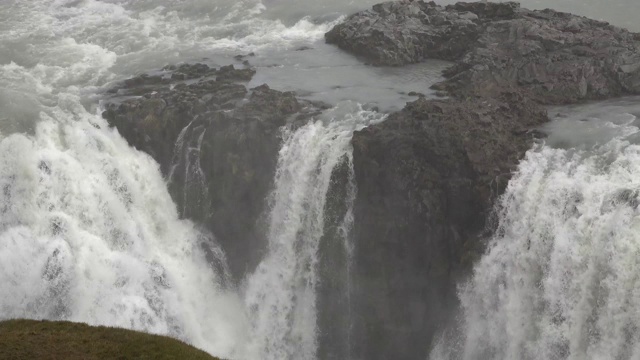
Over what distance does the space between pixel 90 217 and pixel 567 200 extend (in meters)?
17.1

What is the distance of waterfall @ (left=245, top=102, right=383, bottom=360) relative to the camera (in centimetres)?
2600

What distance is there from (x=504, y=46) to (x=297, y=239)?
38.7ft

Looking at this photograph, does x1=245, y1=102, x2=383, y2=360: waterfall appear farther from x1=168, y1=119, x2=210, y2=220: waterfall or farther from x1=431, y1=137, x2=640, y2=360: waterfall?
x1=431, y1=137, x2=640, y2=360: waterfall

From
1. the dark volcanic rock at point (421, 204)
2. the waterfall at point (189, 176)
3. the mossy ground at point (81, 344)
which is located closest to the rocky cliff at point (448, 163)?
the dark volcanic rock at point (421, 204)

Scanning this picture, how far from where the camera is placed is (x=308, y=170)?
26.1 meters

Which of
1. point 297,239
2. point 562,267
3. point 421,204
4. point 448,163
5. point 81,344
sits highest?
point 448,163

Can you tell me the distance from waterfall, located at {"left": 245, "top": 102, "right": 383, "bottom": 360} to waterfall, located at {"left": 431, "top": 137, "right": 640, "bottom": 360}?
18.2ft

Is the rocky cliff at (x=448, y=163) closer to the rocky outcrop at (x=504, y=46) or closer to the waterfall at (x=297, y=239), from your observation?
the rocky outcrop at (x=504, y=46)

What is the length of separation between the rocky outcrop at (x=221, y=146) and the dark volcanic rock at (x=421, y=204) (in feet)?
13.6

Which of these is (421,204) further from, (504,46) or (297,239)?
(504,46)

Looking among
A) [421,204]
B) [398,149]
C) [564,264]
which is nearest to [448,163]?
[421,204]

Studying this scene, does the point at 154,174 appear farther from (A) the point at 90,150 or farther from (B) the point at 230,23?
(B) the point at 230,23

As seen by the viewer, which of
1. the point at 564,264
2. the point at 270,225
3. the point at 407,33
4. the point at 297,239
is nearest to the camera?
the point at 564,264

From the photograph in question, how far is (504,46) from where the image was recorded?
1158 inches
